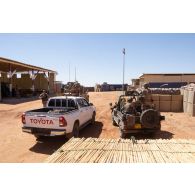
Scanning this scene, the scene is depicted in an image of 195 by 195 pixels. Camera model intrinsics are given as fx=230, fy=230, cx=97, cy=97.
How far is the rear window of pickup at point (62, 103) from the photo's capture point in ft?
35.3

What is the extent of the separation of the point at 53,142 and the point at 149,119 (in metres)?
4.10

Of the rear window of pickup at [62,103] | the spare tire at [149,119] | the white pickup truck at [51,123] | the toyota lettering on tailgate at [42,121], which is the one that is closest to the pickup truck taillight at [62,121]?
the white pickup truck at [51,123]

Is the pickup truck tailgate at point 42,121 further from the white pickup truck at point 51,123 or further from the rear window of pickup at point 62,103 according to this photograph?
the rear window of pickup at point 62,103

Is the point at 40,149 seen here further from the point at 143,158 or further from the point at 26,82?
the point at 26,82

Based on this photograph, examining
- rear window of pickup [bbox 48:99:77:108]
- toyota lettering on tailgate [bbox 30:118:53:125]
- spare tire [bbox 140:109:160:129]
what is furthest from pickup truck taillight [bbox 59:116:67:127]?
spare tire [bbox 140:109:160:129]

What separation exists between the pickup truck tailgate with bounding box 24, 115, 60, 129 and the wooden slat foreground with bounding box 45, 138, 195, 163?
2.99 metres

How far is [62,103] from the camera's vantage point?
35.9 feet

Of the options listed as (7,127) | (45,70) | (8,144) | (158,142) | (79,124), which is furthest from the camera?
(45,70)

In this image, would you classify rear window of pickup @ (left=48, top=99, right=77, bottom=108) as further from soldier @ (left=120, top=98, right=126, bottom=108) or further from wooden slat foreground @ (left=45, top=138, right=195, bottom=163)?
wooden slat foreground @ (left=45, top=138, right=195, bottom=163)

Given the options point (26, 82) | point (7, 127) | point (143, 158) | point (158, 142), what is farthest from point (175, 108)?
point (26, 82)

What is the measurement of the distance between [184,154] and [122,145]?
1.34 m

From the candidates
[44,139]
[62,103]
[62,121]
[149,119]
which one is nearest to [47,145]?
[44,139]

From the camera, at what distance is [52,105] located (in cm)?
1119

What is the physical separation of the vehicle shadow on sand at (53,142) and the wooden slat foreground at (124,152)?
3.39 meters
